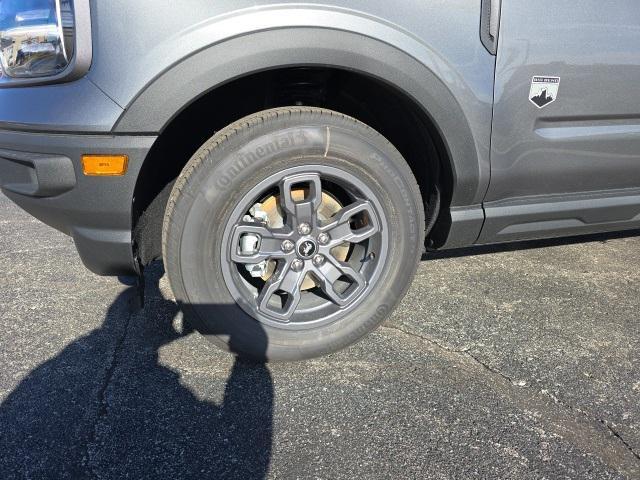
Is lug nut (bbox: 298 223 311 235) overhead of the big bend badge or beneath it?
beneath

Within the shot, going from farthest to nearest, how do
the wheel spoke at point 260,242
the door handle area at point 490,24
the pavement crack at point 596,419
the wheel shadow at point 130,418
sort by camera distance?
the wheel spoke at point 260,242 < the door handle area at point 490,24 < the pavement crack at point 596,419 < the wheel shadow at point 130,418

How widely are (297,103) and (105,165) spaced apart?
0.84 m

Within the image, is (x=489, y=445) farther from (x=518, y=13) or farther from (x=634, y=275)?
(x=634, y=275)

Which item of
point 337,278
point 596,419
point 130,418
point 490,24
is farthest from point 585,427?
point 130,418

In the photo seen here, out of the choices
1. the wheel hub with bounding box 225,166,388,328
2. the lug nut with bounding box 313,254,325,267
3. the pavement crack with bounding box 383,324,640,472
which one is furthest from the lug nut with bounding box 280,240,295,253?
the pavement crack with bounding box 383,324,640,472

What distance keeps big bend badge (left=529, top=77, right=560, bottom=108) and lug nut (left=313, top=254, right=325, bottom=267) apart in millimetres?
1001

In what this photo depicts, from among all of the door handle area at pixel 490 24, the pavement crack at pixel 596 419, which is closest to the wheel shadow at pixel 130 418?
the pavement crack at pixel 596 419

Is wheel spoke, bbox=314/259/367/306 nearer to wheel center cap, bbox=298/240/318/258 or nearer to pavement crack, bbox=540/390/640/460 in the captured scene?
wheel center cap, bbox=298/240/318/258

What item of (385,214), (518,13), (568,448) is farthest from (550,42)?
(568,448)

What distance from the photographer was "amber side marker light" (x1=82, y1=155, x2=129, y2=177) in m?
1.71

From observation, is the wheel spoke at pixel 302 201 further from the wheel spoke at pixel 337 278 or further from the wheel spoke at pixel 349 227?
the wheel spoke at pixel 337 278

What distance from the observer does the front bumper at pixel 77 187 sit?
1700mm

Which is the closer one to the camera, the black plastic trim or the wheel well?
the black plastic trim

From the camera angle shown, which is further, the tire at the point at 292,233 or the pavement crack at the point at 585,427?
the tire at the point at 292,233
